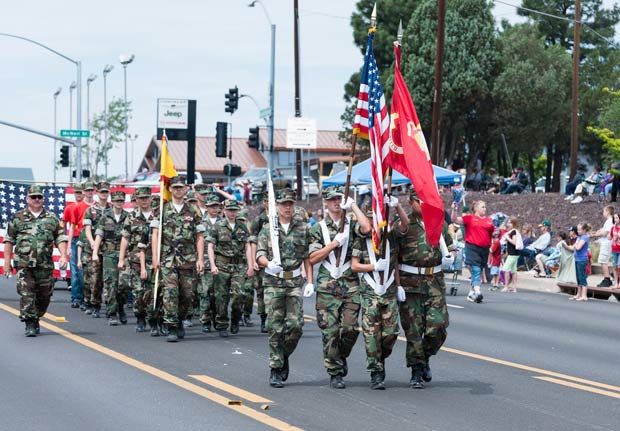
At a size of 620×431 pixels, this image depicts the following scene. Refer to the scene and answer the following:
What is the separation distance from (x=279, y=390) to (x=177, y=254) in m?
3.97

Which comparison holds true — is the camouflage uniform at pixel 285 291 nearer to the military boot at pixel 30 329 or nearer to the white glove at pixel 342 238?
the white glove at pixel 342 238

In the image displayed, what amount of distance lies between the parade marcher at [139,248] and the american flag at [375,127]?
4.82m

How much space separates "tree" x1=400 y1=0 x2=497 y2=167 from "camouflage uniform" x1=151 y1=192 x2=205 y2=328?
141 ft

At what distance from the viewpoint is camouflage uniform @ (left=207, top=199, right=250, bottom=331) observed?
15.3 meters

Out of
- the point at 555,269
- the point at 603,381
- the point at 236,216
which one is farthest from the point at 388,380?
the point at 555,269

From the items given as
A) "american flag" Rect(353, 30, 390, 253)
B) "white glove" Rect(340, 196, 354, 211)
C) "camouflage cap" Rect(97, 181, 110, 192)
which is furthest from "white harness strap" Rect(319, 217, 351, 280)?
"camouflage cap" Rect(97, 181, 110, 192)

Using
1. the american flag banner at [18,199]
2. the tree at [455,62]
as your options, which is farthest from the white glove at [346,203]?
the tree at [455,62]

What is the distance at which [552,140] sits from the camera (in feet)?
214

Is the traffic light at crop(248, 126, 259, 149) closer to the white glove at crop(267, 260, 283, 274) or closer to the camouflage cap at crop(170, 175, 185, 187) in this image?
the camouflage cap at crop(170, 175, 185, 187)

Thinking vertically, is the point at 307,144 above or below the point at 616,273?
above

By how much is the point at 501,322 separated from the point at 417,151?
26.2 feet

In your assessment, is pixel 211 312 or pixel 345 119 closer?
pixel 211 312

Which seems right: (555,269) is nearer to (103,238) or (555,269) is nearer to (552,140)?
(103,238)

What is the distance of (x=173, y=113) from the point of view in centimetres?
3425
